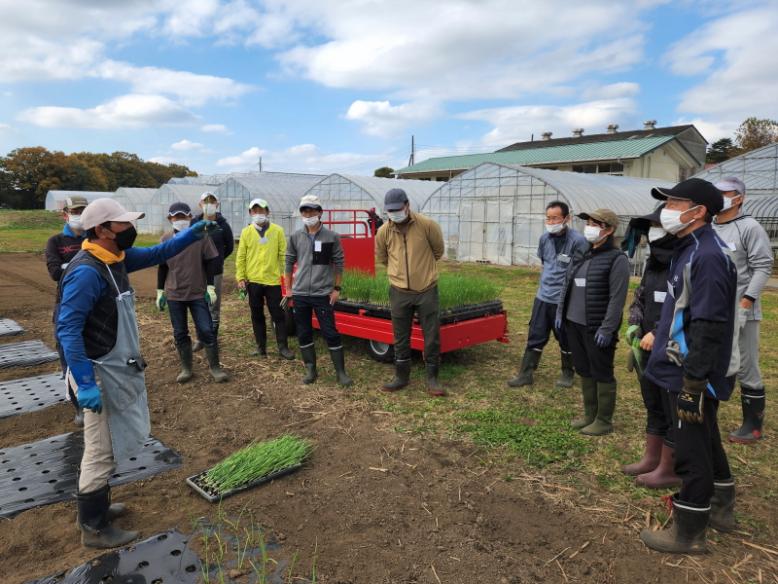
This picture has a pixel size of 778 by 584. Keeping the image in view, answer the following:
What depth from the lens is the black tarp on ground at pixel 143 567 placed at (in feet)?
7.96

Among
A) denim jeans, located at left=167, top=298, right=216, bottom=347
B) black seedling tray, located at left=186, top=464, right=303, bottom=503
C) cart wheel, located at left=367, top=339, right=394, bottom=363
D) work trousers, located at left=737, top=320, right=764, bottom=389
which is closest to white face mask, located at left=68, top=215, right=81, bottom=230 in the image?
denim jeans, located at left=167, top=298, right=216, bottom=347

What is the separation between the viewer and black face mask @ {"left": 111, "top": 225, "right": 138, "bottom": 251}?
277cm

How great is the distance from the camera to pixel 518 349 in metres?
6.53

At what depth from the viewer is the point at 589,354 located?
392 centimetres

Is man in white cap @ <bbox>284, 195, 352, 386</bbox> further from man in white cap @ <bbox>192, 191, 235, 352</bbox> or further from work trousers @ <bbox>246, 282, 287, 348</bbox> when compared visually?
man in white cap @ <bbox>192, 191, 235, 352</bbox>

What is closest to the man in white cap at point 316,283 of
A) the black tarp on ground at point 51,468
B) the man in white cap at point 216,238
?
the man in white cap at point 216,238

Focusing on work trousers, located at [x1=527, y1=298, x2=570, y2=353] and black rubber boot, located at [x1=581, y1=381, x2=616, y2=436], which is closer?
black rubber boot, located at [x1=581, y1=381, x2=616, y2=436]

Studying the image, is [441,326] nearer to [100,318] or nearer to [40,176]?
[100,318]

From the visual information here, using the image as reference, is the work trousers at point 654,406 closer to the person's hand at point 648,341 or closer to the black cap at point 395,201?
the person's hand at point 648,341

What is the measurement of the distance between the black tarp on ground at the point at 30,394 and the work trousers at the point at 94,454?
234cm

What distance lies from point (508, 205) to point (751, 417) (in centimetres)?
1296

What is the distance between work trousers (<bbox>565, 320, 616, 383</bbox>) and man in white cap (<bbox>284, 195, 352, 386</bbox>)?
85.9 inches

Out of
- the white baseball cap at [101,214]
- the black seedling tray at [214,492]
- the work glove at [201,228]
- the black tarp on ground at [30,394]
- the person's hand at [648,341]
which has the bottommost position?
the black seedling tray at [214,492]

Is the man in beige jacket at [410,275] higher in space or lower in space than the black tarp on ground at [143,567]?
higher
